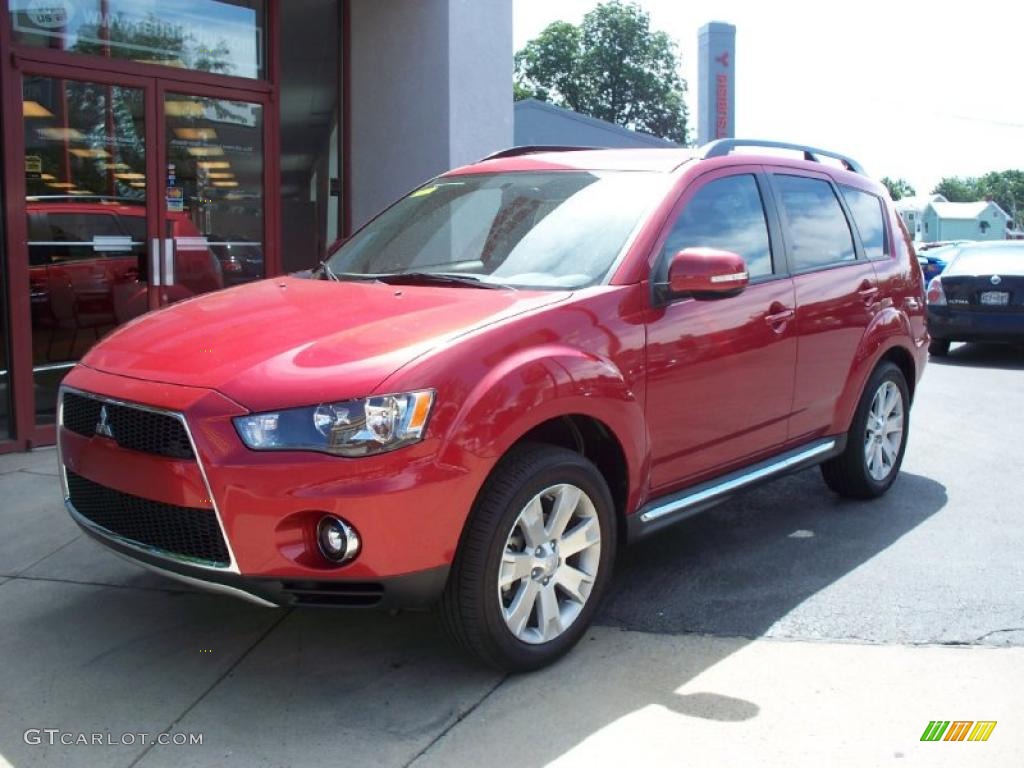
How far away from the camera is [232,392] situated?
128 inches

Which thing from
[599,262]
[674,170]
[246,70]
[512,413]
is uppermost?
[246,70]

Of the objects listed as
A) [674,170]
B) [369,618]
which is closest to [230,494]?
[369,618]

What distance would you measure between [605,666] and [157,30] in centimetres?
610

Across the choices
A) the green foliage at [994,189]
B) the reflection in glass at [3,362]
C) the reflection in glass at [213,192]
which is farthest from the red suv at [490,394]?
the green foliage at [994,189]

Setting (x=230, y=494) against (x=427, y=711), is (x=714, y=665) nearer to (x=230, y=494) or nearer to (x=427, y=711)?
(x=427, y=711)

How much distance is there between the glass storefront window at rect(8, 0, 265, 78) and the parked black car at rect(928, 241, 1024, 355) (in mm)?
8139

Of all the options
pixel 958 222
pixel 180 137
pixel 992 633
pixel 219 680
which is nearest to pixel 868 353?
pixel 992 633

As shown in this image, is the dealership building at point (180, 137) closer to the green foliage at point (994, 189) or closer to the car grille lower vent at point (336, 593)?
the car grille lower vent at point (336, 593)

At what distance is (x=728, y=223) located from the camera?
472 cm

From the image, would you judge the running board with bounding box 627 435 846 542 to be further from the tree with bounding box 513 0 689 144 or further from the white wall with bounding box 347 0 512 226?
the tree with bounding box 513 0 689 144

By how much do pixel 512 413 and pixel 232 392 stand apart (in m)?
0.88

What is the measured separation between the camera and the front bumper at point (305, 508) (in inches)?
124

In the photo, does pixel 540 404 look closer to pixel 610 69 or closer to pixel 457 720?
pixel 457 720

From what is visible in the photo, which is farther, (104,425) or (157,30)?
(157,30)
